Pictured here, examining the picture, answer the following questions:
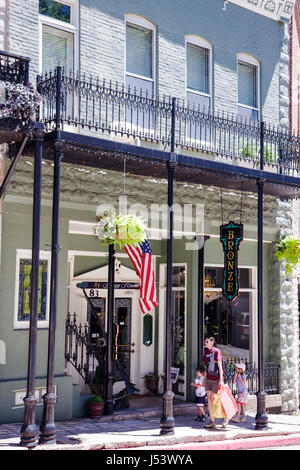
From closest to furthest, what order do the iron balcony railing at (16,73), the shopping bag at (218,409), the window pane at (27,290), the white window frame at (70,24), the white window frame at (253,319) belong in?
the iron balcony railing at (16,73) → the window pane at (27,290) → the shopping bag at (218,409) → the white window frame at (70,24) → the white window frame at (253,319)

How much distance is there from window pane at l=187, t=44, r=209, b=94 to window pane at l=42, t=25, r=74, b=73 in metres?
3.17

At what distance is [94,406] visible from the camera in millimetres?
11172

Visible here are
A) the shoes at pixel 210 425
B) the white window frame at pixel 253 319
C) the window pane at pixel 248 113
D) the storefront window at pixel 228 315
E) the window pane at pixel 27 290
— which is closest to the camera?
the window pane at pixel 27 290

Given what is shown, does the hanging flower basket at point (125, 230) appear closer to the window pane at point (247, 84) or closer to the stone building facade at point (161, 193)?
the stone building facade at point (161, 193)

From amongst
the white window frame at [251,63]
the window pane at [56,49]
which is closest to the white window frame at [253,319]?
the white window frame at [251,63]

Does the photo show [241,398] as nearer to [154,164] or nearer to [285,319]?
[285,319]

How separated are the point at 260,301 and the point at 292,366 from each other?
4032 millimetres

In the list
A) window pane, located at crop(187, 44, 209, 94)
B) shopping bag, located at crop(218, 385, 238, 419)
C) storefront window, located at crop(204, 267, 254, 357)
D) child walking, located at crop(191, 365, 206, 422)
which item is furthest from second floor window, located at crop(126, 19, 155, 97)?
shopping bag, located at crop(218, 385, 238, 419)

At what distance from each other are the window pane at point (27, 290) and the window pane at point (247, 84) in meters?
6.94

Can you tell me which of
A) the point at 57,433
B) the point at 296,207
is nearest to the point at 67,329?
the point at 57,433

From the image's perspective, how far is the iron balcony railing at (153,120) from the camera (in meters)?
10.3

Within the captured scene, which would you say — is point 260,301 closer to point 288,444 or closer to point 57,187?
point 288,444

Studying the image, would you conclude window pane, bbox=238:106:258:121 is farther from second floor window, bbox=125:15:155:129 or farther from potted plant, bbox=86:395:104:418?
potted plant, bbox=86:395:104:418

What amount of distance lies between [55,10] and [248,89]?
5563 mm
